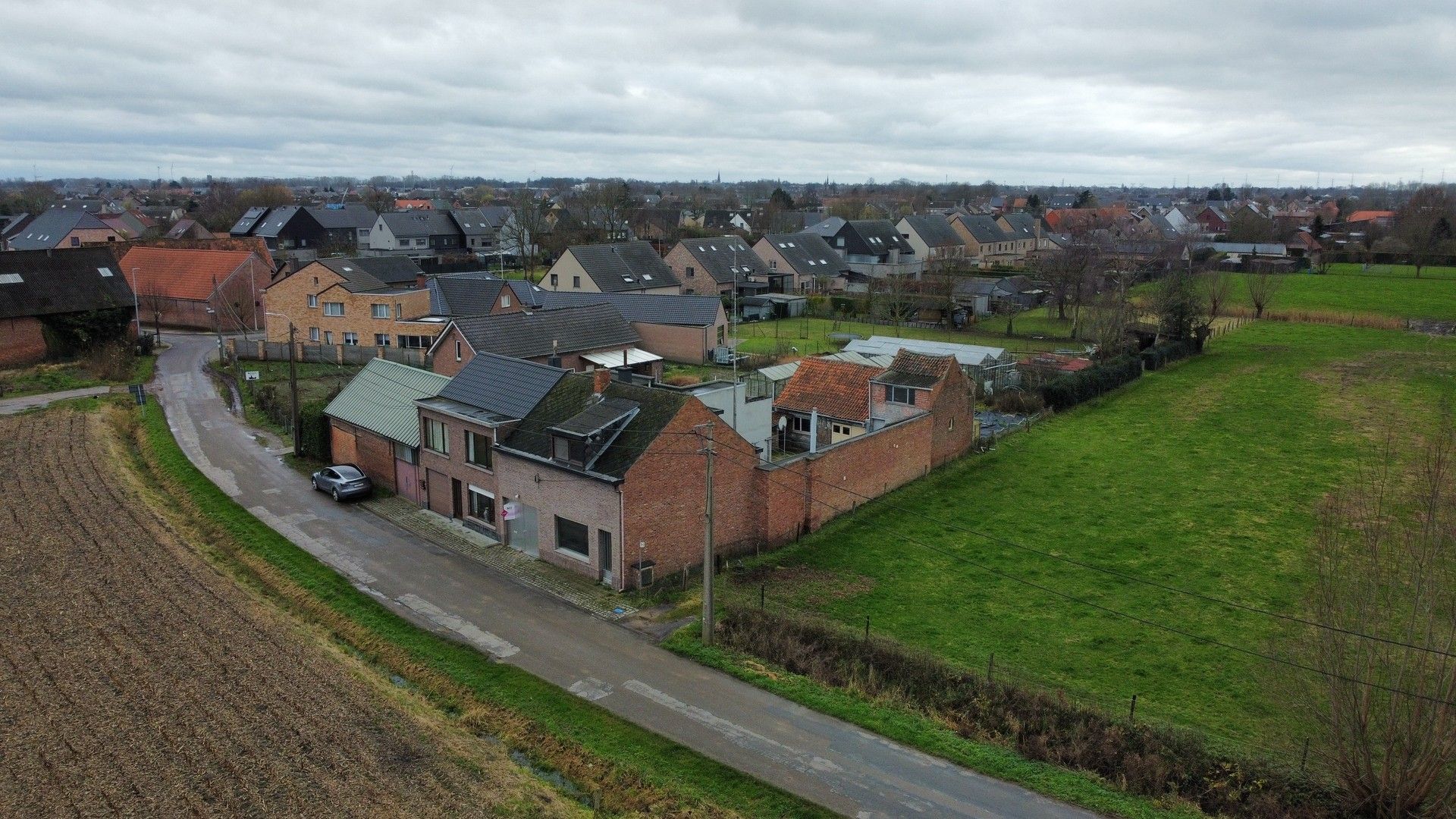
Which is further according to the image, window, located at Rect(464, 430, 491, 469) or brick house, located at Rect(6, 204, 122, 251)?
brick house, located at Rect(6, 204, 122, 251)

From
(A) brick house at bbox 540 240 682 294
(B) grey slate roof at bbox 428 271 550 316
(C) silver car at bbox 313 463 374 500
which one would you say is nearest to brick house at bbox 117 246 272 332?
(B) grey slate roof at bbox 428 271 550 316

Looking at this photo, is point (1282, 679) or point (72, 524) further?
point (72, 524)

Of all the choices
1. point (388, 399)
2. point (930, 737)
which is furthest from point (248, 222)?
point (930, 737)

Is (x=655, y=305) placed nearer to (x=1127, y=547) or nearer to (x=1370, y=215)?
(x=1127, y=547)

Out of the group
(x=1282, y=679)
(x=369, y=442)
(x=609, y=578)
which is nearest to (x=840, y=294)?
(x=369, y=442)

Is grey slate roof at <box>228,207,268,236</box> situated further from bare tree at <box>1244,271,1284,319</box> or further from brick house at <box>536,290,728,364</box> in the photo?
bare tree at <box>1244,271,1284,319</box>

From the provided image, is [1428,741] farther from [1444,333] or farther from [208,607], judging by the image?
[1444,333]

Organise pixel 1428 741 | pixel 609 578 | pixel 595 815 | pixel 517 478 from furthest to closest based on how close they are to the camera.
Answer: pixel 517 478 → pixel 609 578 → pixel 595 815 → pixel 1428 741
